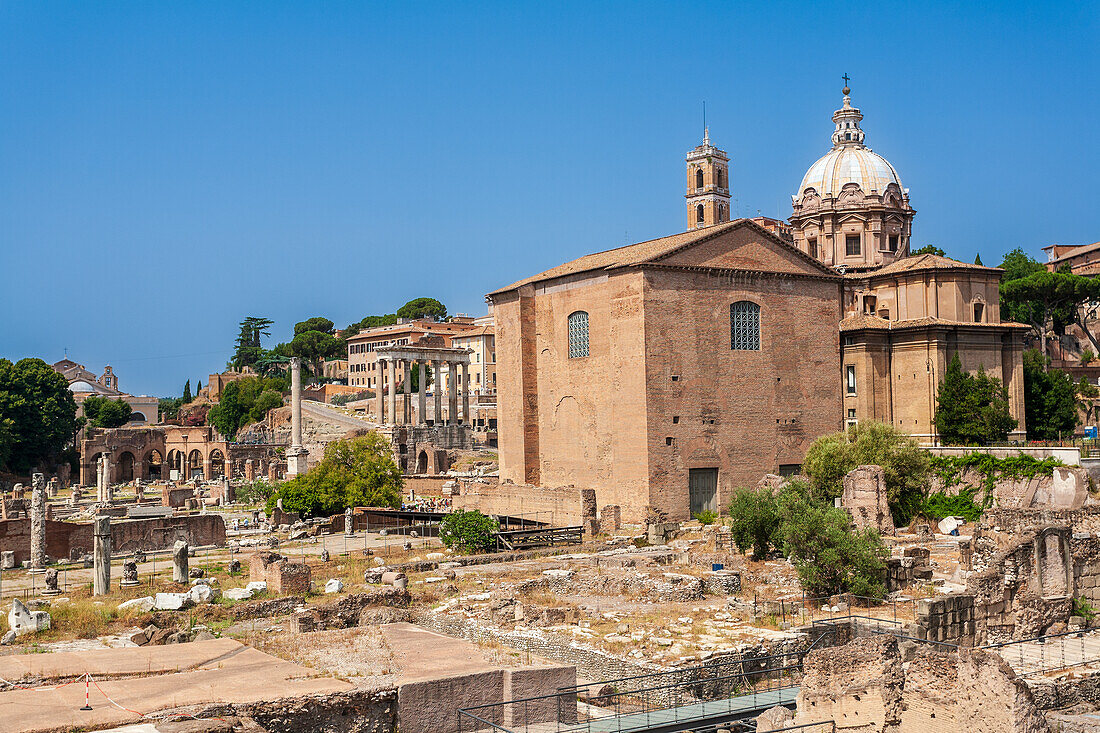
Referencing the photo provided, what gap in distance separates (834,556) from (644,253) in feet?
63.6

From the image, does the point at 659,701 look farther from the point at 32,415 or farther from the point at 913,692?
the point at 32,415

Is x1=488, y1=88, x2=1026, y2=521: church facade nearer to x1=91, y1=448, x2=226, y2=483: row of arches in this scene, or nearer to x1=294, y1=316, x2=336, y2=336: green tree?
x1=91, y1=448, x2=226, y2=483: row of arches

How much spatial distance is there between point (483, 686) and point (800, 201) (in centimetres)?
4706

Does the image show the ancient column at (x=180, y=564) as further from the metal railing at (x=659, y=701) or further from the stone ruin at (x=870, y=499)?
the stone ruin at (x=870, y=499)

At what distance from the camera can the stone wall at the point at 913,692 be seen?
10.2 meters

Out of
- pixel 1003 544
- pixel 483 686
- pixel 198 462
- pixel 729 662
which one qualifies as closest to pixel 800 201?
pixel 1003 544

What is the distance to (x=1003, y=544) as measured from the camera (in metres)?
20.0

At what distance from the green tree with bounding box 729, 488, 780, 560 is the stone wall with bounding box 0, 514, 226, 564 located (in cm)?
1564

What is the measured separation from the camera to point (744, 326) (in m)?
38.5

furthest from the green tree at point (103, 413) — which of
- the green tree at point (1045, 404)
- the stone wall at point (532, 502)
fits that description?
the green tree at point (1045, 404)

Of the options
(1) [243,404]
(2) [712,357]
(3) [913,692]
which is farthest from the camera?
(1) [243,404]

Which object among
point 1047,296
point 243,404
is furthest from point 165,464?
point 1047,296

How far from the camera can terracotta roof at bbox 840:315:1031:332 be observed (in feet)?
134

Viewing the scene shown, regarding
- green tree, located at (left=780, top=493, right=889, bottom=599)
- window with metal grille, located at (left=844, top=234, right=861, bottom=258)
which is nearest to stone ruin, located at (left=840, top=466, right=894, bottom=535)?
green tree, located at (left=780, top=493, right=889, bottom=599)
